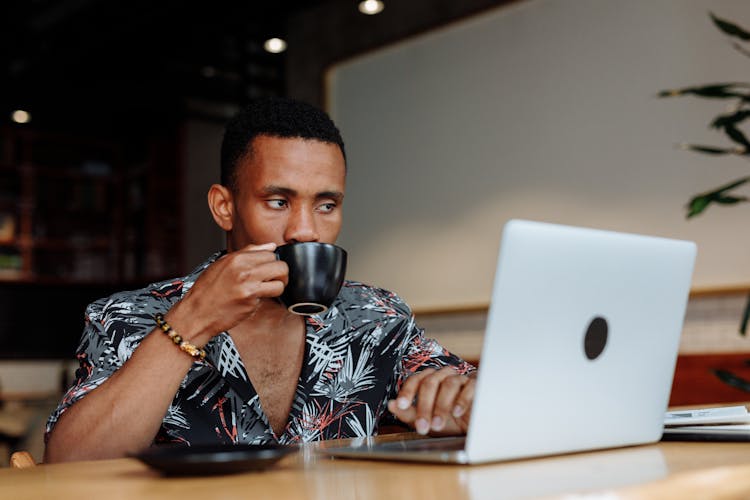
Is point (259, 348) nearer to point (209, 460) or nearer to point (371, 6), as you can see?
point (209, 460)

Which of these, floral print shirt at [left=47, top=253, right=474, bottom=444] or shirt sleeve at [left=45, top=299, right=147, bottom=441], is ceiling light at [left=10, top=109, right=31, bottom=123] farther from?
shirt sleeve at [left=45, top=299, right=147, bottom=441]

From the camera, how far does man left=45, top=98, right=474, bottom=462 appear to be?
1060 mm

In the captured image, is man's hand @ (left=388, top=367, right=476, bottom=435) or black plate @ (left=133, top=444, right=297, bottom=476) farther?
man's hand @ (left=388, top=367, right=476, bottom=435)

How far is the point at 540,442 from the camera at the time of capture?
870 mm

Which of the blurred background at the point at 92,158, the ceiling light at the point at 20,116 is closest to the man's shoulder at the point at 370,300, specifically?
the blurred background at the point at 92,158

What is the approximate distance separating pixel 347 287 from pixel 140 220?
7549 millimetres

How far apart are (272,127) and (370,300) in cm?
39

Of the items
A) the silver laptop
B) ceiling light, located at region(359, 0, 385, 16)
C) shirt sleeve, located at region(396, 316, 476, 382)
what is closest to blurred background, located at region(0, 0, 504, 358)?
ceiling light, located at region(359, 0, 385, 16)

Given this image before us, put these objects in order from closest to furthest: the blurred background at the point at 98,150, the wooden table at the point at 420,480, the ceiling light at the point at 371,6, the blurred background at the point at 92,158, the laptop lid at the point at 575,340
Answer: the wooden table at the point at 420,480
the laptop lid at the point at 575,340
the ceiling light at the point at 371,6
the blurred background at the point at 92,158
the blurred background at the point at 98,150

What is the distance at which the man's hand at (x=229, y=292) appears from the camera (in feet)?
3.36

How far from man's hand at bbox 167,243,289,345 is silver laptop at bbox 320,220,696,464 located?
8.1 inches

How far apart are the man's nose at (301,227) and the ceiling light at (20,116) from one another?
24.7 feet

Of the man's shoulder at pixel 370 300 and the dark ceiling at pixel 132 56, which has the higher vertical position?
the dark ceiling at pixel 132 56

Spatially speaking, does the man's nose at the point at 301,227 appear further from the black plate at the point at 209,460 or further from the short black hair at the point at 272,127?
the black plate at the point at 209,460
